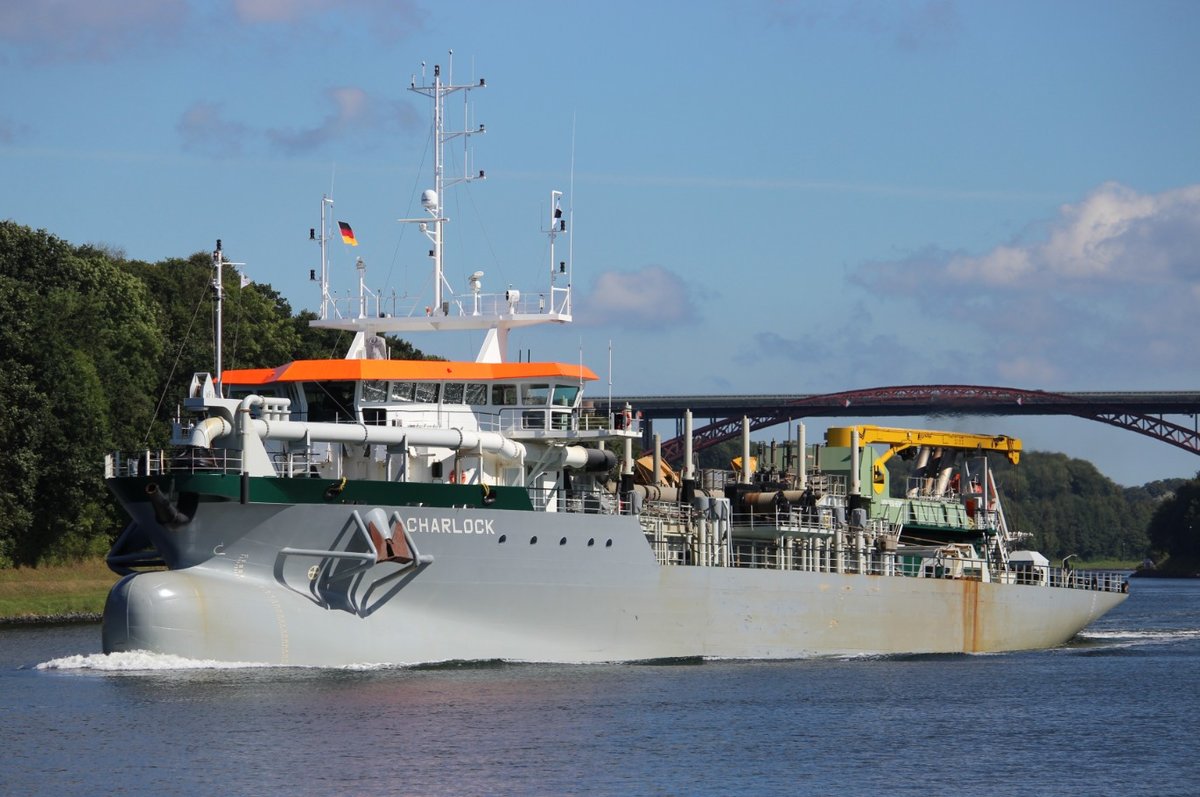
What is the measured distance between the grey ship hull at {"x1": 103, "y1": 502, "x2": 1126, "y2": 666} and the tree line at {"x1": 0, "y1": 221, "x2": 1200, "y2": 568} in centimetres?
1563

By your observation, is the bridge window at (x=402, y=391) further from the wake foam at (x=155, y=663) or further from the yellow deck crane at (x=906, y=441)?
the yellow deck crane at (x=906, y=441)

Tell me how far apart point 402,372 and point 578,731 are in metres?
10.3

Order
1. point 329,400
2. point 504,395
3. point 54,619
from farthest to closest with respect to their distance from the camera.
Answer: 1. point 54,619
2. point 504,395
3. point 329,400

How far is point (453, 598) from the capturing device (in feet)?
118

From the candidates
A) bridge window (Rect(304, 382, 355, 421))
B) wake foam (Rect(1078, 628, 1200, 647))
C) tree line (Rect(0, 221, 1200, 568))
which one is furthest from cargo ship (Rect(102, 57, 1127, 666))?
tree line (Rect(0, 221, 1200, 568))

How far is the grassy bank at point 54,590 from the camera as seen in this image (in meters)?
57.3

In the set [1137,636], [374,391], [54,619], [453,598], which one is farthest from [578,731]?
[1137,636]

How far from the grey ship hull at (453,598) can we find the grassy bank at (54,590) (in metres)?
24.0

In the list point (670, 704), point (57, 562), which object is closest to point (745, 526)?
point (670, 704)

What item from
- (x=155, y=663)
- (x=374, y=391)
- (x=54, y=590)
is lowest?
(x=155, y=663)

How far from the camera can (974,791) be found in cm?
2659

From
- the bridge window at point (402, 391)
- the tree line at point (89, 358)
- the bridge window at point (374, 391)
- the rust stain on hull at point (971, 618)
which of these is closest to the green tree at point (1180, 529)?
the tree line at point (89, 358)

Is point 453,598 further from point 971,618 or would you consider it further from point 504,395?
point 971,618

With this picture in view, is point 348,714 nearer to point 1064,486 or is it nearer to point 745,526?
point 745,526
